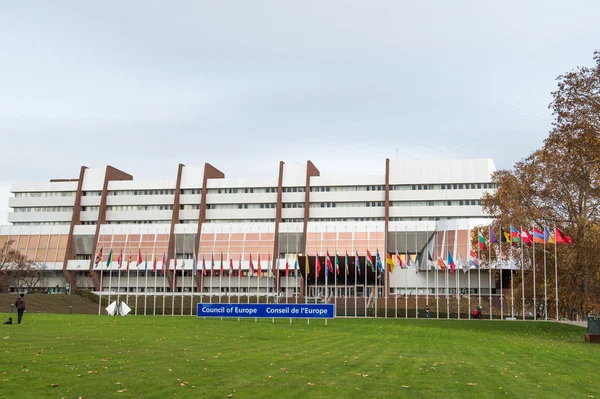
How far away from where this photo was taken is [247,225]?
323ft

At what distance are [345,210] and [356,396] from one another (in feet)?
296

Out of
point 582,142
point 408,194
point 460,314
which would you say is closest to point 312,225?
point 408,194

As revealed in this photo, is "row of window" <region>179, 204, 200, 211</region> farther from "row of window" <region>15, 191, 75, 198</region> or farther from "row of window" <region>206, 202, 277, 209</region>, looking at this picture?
"row of window" <region>15, 191, 75, 198</region>

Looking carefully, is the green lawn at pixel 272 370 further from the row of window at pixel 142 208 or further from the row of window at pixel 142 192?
the row of window at pixel 142 192

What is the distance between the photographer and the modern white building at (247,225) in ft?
308

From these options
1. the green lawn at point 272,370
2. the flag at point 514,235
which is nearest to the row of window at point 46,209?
the flag at point 514,235

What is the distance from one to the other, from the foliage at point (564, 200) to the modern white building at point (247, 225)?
3795 centimetres

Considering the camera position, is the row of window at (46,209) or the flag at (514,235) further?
the row of window at (46,209)

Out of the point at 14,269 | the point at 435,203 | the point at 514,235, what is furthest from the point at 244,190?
the point at 514,235

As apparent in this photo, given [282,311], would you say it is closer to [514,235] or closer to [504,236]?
[514,235]

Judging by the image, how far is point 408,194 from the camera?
3957 inches

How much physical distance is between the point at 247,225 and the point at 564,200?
57.6 meters

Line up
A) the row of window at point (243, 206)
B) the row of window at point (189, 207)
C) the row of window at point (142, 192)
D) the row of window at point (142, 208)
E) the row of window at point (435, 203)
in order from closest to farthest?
the row of window at point (435, 203) → the row of window at point (243, 206) → the row of window at point (189, 207) → the row of window at point (142, 208) → the row of window at point (142, 192)

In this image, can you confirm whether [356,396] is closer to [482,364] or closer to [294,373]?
[294,373]
